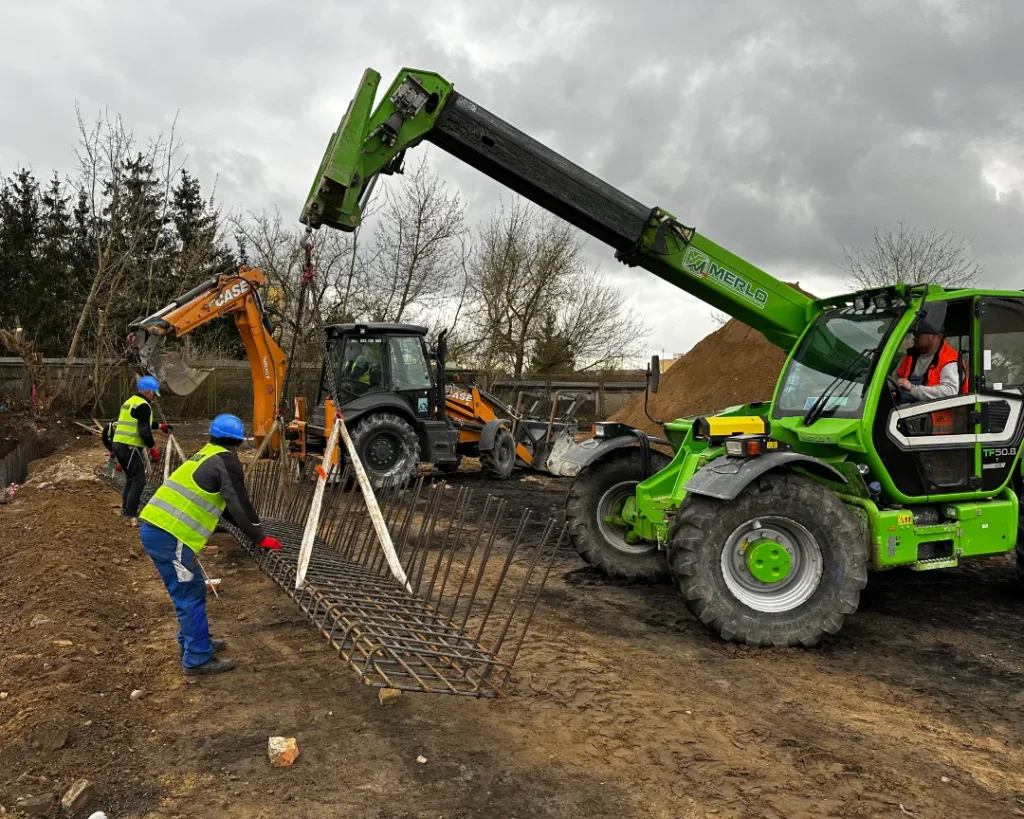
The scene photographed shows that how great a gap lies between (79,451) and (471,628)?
13114 millimetres

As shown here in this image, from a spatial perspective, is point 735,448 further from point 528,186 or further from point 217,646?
point 217,646

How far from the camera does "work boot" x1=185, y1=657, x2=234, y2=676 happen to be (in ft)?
14.2

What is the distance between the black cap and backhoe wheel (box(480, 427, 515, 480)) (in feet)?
24.9

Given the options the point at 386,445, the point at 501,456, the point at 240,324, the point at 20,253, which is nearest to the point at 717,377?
the point at 501,456

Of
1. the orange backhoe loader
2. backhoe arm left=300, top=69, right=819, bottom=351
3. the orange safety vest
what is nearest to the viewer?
the orange safety vest

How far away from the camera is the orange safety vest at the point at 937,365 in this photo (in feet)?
17.1

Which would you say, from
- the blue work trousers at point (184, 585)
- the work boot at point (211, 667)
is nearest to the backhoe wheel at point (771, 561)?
the work boot at point (211, 667)

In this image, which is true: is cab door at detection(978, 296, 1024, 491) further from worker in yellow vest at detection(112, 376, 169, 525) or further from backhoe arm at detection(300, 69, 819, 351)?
worker in yellow vest at detection(112, 376, 169, 525)

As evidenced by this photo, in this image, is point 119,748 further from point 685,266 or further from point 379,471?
point 379,471

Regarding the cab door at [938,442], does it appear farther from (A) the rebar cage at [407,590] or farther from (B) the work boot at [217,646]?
(B) the work boot at [217,646]

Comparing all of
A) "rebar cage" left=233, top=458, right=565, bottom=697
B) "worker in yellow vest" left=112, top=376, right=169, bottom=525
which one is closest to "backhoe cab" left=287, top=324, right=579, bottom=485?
"worker in yellow vest" left=112, top=376, right=169, bottom=525

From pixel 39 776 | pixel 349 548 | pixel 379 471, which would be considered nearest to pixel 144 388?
pixel 379 471

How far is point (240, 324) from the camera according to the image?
10.2 metres

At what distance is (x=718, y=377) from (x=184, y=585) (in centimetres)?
1281
